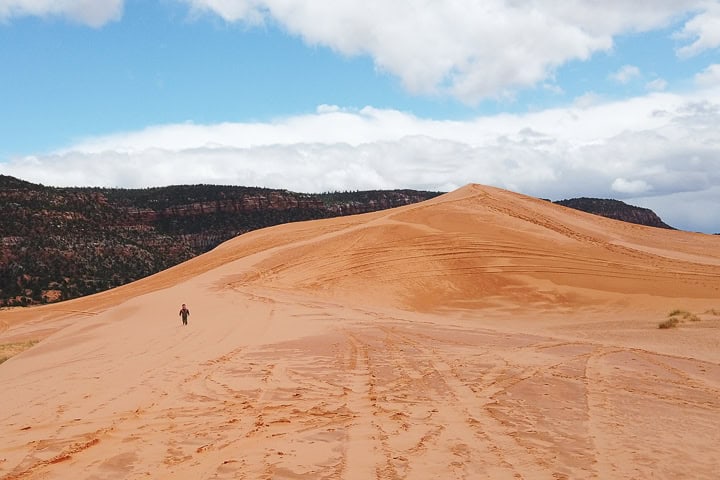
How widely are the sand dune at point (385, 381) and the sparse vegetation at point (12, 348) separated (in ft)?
5.81

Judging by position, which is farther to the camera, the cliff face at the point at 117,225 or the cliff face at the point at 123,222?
the cliff face at the point at 123,222

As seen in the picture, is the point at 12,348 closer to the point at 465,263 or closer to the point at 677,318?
the point at 465,263

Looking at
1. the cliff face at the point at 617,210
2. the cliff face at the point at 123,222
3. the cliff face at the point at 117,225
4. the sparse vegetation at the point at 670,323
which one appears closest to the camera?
the sparse vegetation at the point at 670,323

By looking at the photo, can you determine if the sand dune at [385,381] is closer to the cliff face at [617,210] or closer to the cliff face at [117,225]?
the cliff face at [117,225]

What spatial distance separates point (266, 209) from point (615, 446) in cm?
8805

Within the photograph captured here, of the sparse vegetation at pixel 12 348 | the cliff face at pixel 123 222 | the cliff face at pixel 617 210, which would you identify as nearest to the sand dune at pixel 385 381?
the sparse vegetation at pixel 12 348

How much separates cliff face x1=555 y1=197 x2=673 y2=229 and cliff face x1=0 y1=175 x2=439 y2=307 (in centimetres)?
2564

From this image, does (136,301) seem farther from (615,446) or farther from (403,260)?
(615,446)

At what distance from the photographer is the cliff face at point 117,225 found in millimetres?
52438

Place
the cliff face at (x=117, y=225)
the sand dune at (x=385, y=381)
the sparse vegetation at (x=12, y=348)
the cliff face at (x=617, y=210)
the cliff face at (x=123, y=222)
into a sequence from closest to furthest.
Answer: the sand dune at (x=385, y=381), the sparse vegetation at (x=12, y=348), the cliff face at (x=117, y=225), the cliff face at (x=123, y=222), the cliff face at (x=617, y=210)

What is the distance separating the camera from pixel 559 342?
1427 cm

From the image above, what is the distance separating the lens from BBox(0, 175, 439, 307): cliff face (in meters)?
52.4

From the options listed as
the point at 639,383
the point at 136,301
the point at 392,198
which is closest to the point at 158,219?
the point at 392,198

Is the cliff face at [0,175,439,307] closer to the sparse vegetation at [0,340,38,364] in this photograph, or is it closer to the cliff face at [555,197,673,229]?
the cliff face at [555,197,673,229]
